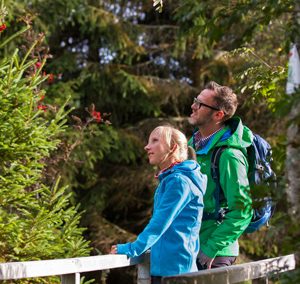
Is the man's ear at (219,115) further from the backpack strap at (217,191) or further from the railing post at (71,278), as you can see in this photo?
the railing post at (71,278)

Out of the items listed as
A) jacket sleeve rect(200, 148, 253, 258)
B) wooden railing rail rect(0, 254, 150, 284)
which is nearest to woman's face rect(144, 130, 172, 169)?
jacket sleeve rect(200, 148, 253, 258)

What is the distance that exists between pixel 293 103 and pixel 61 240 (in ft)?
15.5

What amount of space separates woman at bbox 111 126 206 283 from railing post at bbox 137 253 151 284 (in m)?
0.07

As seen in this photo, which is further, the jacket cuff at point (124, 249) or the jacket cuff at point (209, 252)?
the jacket cuff at point (209, 252)

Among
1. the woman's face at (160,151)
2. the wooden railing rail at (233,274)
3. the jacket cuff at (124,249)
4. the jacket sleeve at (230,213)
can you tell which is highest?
the woman's face at (160,151)

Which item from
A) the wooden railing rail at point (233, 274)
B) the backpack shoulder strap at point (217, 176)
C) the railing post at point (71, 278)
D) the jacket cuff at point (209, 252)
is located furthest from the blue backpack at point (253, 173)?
the railing post at point (71, 278)

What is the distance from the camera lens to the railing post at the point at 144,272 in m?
4.58

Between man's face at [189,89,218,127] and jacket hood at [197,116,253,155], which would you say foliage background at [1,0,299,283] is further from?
jacket hood at [197,116,253,155]

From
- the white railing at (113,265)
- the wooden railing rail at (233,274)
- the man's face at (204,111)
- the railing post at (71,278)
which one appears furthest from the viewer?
the man's face at (204,111)

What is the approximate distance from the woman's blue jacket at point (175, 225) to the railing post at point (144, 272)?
0.13 metres

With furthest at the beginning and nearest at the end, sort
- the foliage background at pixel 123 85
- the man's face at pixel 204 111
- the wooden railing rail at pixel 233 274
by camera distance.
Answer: the foliage background at pixel 123 85, the man's face at pixel 204 111, the wooden railing rail at pixel 233 274

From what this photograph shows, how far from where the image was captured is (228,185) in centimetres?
477

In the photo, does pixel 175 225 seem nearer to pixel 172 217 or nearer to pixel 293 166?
pixel 172 217

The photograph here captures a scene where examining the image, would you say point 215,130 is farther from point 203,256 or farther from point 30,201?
point 30,201
